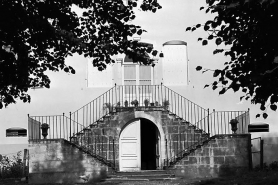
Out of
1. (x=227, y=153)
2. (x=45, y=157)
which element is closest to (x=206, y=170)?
(x=227, y=153)

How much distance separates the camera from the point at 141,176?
17.5m

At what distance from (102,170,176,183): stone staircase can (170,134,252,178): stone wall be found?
40 cm

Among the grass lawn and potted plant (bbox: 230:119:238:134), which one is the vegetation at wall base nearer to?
the grass lawn

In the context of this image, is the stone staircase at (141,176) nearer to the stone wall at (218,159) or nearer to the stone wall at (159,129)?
the stone wall at (218,159)

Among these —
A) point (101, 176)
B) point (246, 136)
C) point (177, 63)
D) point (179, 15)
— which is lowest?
point (101, 176)

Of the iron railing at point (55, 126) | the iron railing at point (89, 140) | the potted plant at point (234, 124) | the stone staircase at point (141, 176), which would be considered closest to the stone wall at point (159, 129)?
the iron railing at point (89, 140)

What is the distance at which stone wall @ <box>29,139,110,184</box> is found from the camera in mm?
18000

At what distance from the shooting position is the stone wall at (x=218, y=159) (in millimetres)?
18016

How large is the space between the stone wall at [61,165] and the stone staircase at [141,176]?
0.50 m

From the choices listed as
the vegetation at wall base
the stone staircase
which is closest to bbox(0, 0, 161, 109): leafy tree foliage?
the stone staircase

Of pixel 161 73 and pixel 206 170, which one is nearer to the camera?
pixel 206 170

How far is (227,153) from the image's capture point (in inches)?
715

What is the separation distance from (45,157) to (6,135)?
3.14 meters

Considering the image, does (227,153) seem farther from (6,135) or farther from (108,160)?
(6,135)
